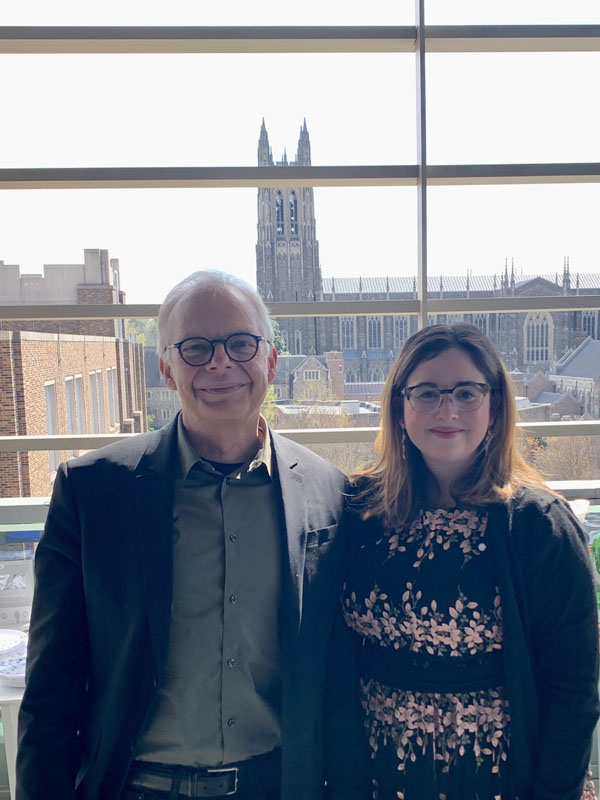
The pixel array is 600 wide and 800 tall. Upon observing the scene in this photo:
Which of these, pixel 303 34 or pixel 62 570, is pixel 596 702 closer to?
pixel 62 570

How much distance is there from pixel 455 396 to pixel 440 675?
1.66 feet

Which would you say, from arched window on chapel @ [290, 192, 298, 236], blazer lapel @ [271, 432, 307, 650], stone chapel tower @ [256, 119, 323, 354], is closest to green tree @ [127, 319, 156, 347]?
blazer lapel @ [271, 432, 307, 650]

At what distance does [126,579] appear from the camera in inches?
43.7

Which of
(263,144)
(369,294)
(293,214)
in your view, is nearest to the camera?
(369,294)

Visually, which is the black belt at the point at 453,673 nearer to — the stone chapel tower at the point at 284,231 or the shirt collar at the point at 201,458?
the shirt collar at the point at 201,458

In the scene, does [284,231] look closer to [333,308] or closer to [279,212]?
[279,212]

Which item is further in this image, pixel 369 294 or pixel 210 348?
pixel 369 294

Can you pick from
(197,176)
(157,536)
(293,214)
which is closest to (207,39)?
(197,176)

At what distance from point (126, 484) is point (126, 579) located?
0.17 meters

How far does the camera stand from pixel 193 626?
A: 113cm

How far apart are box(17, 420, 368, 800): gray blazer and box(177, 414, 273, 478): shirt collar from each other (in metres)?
0.03

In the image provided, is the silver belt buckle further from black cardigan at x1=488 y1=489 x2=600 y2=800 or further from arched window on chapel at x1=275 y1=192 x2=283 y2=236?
arched window on chapel at x1=275 y1=192 x2=283 y2=236

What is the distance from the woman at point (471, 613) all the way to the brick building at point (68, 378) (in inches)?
710

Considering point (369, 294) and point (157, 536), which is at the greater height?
point (369, 294)
